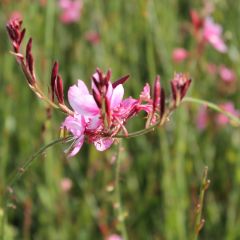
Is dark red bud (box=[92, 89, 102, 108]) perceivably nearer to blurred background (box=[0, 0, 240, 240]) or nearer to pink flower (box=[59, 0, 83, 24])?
blurred background (box=[0, 0, 240, 240])

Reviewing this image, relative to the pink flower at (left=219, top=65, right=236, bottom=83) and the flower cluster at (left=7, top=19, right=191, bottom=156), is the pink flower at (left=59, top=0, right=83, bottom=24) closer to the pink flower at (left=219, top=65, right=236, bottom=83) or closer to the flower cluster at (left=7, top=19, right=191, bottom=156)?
the pink flower at (left=219, top=65, right=236, bottom=83)

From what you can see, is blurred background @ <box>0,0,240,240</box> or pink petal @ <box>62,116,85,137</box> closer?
pink petal @ <box>62,116,85,137</box>

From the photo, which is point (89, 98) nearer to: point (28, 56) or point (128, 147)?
point (28, 56)

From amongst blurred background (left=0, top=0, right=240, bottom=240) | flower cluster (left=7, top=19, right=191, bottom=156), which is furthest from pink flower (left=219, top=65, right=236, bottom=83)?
flower cluster (left=7, top=19, right=191, bottom=156)

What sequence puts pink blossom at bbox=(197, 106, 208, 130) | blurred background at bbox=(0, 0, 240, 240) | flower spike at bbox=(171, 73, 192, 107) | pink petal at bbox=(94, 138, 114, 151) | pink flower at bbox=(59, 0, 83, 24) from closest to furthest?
flower spike at bbox=(171, 73, 192, 107) < pink petal at bbox=(94, 138, 114, 151) < blurred background at bbox=(0, 0, 240, 240) < pink blossom at bbox=(197, 106, 208, 130) < pink flower at bbox=(59, 0, 83, 24)

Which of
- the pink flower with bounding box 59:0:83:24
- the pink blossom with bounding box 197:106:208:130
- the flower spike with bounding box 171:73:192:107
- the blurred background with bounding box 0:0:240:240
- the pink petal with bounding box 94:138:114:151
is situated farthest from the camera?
the pink flower with bounding box 59:0:83:24

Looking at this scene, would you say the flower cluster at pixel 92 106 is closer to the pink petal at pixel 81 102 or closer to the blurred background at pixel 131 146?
the pink petal at pixel 81 102

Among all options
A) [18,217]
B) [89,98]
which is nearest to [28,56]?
[89,98]

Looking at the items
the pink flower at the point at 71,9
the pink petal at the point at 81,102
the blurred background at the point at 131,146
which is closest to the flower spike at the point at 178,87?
the pink petal at the point at 81,102

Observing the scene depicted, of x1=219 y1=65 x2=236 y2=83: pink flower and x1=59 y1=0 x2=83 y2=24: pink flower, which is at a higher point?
x1=59 y1=0 x2=83 y2=24: pink flower
